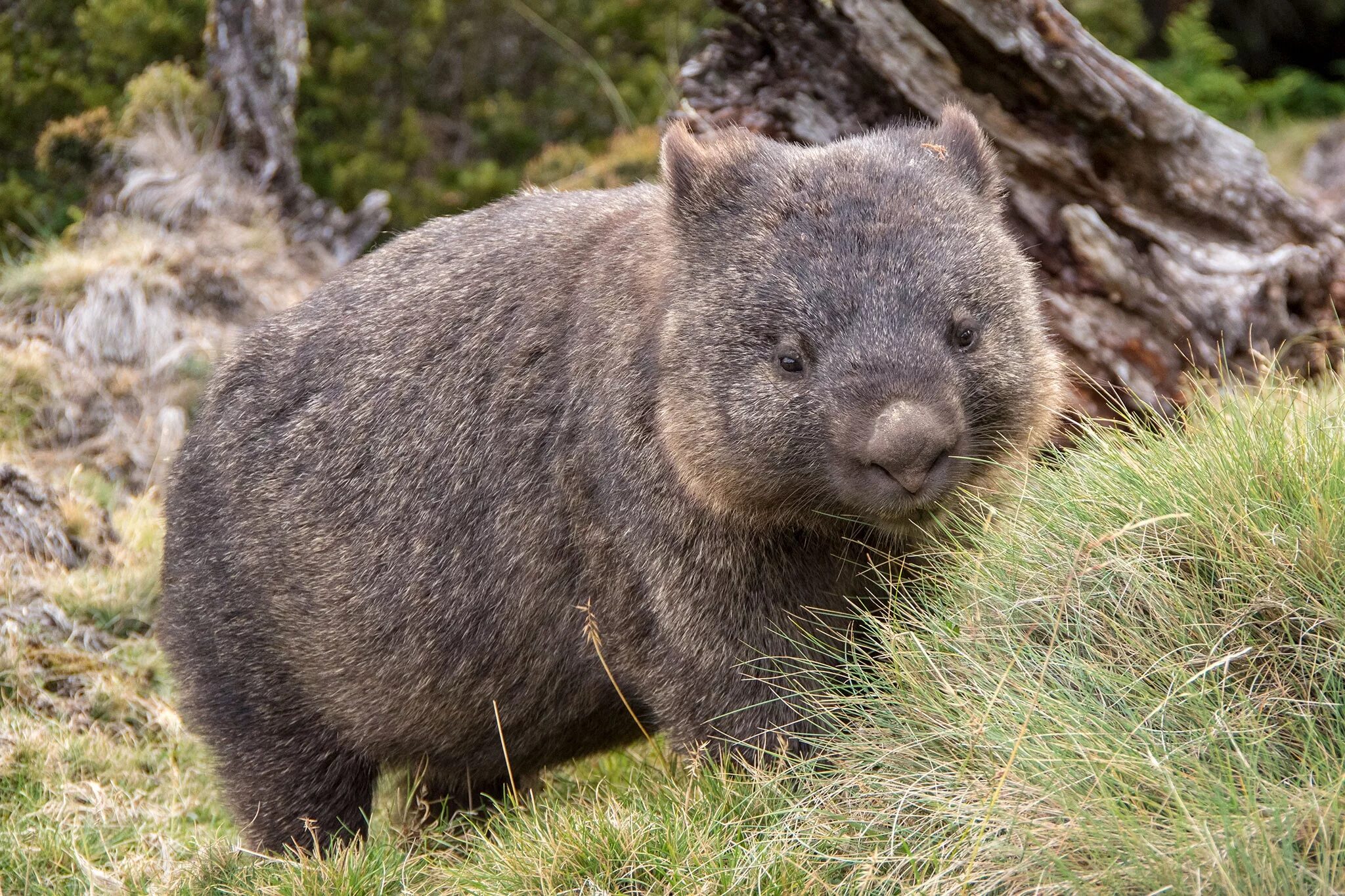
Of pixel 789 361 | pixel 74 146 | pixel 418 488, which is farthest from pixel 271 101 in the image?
pixel 789 361

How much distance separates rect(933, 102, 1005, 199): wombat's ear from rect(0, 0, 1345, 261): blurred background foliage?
5.58 metres

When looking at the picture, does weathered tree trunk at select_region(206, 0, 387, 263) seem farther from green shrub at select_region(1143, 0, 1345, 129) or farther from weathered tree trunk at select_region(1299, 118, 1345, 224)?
green shrub at select_region(1143, 0, 1345, 129)

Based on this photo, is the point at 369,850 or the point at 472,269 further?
the point at 472,269

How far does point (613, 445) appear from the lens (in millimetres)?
4059

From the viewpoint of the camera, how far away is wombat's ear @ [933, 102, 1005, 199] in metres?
4.09

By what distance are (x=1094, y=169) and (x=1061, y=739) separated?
361 cm

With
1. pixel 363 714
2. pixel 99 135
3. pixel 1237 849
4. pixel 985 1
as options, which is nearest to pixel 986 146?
pixel 985 1

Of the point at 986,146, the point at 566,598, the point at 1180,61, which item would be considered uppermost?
the point at 986,146

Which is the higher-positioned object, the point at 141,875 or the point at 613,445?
the point at 613,445

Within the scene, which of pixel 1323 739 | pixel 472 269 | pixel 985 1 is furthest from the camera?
pixel 985 1

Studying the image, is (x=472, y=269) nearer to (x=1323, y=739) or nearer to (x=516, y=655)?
(x=516, y=655)

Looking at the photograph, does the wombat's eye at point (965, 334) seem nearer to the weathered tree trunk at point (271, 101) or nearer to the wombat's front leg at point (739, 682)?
the wombat's front leg at point (739, 682)

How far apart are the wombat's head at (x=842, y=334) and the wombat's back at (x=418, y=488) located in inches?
12.2

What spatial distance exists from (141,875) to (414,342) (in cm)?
184
